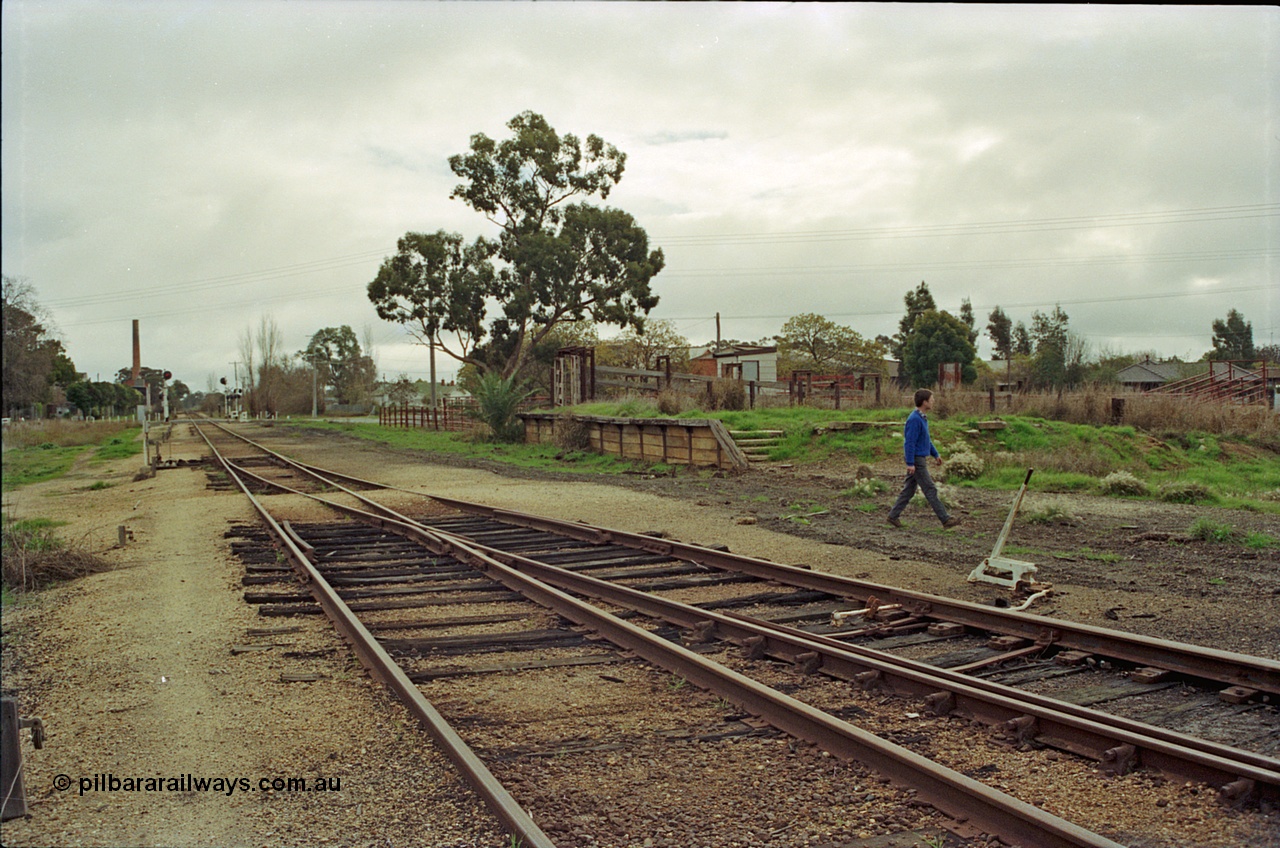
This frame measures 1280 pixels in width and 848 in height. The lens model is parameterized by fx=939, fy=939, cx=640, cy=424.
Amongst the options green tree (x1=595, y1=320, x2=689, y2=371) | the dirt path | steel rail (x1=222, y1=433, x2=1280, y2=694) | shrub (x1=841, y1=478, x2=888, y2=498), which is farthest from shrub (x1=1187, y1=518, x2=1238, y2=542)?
green tree (x1=595, y1=320, x2=689, y2=371)

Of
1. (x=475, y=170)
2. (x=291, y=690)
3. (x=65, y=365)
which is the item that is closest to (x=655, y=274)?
(x=475, y=170)

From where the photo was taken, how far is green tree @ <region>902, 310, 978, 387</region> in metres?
58.6

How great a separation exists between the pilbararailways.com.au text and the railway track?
1.86 feet

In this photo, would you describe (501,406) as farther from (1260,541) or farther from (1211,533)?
(1260,541)

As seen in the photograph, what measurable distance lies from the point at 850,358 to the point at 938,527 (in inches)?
2129

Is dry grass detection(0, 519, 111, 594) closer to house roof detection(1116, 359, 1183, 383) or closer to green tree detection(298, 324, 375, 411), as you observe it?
house roof detection(1116, 359, 1183, 383)

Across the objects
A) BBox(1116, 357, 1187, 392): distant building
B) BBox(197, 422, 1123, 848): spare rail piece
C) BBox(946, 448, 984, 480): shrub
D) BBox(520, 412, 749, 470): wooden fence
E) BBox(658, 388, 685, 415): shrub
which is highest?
BBox(1116, 357, 1187, 392): distant building

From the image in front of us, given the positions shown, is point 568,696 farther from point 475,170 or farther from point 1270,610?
point 475,170

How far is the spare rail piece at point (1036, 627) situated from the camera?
190 inches

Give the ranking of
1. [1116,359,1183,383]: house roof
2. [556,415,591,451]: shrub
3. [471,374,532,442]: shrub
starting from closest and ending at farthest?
[556,415,591,451]: shrub < [471,374,532,442]: shrub < [1116,359,1183,383]: house roof

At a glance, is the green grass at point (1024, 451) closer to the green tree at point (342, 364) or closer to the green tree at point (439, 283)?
the green tree at point (439, 283)

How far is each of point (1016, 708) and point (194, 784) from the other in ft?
12.0

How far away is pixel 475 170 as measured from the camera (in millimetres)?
46188

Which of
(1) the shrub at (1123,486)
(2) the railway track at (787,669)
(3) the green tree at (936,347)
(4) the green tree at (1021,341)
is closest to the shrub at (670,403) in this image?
(1) the shrub at (1123,486)
